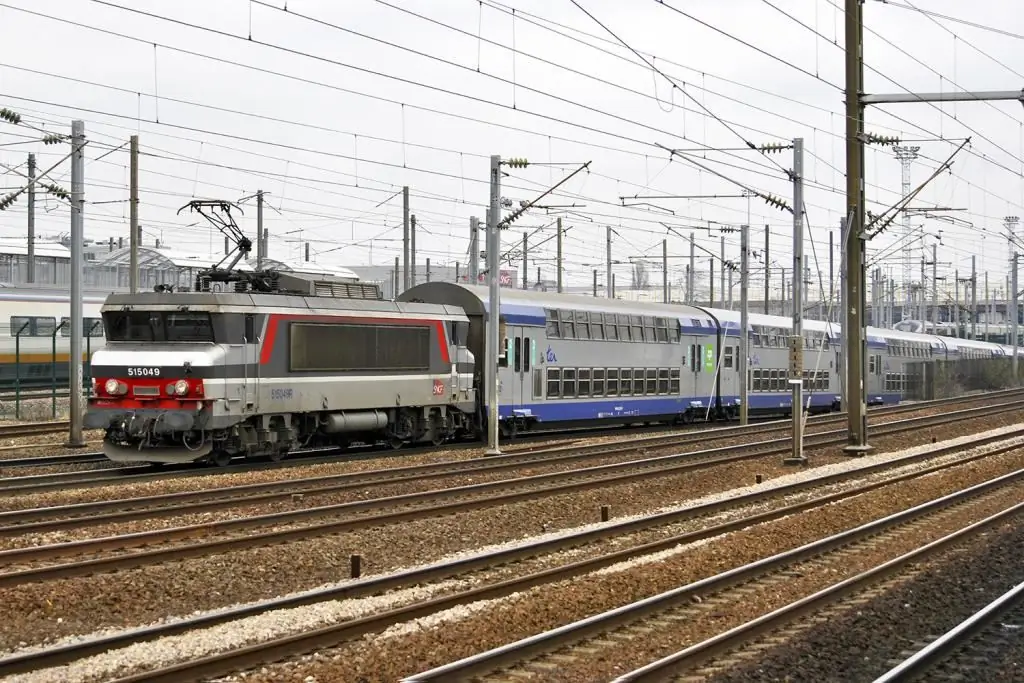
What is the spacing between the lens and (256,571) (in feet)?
41.7

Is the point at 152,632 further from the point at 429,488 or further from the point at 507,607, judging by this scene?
the point at 429,488

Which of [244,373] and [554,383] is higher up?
[244,373]

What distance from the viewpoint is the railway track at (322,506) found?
13.8m

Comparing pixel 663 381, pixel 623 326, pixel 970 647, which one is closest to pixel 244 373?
pixel 623 326

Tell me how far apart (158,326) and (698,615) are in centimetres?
1346

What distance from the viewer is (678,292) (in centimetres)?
14762

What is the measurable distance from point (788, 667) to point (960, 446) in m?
21.7

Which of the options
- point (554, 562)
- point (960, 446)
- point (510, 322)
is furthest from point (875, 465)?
point (554, 562)

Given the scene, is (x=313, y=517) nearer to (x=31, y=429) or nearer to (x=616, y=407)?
(x=31, y=429)

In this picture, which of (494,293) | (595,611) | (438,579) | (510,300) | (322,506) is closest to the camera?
(595,611)

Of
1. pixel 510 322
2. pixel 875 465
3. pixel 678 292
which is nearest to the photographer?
pixel 875 465

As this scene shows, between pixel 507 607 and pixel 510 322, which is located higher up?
pixel 510 322

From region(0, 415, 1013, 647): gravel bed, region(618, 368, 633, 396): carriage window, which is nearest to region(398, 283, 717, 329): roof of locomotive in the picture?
region(618, 368, 633, 396): carriage window

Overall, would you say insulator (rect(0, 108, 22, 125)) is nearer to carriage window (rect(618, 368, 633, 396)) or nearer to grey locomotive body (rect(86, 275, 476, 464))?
grey locomotive body (rect(86, 275, 476, 464))
